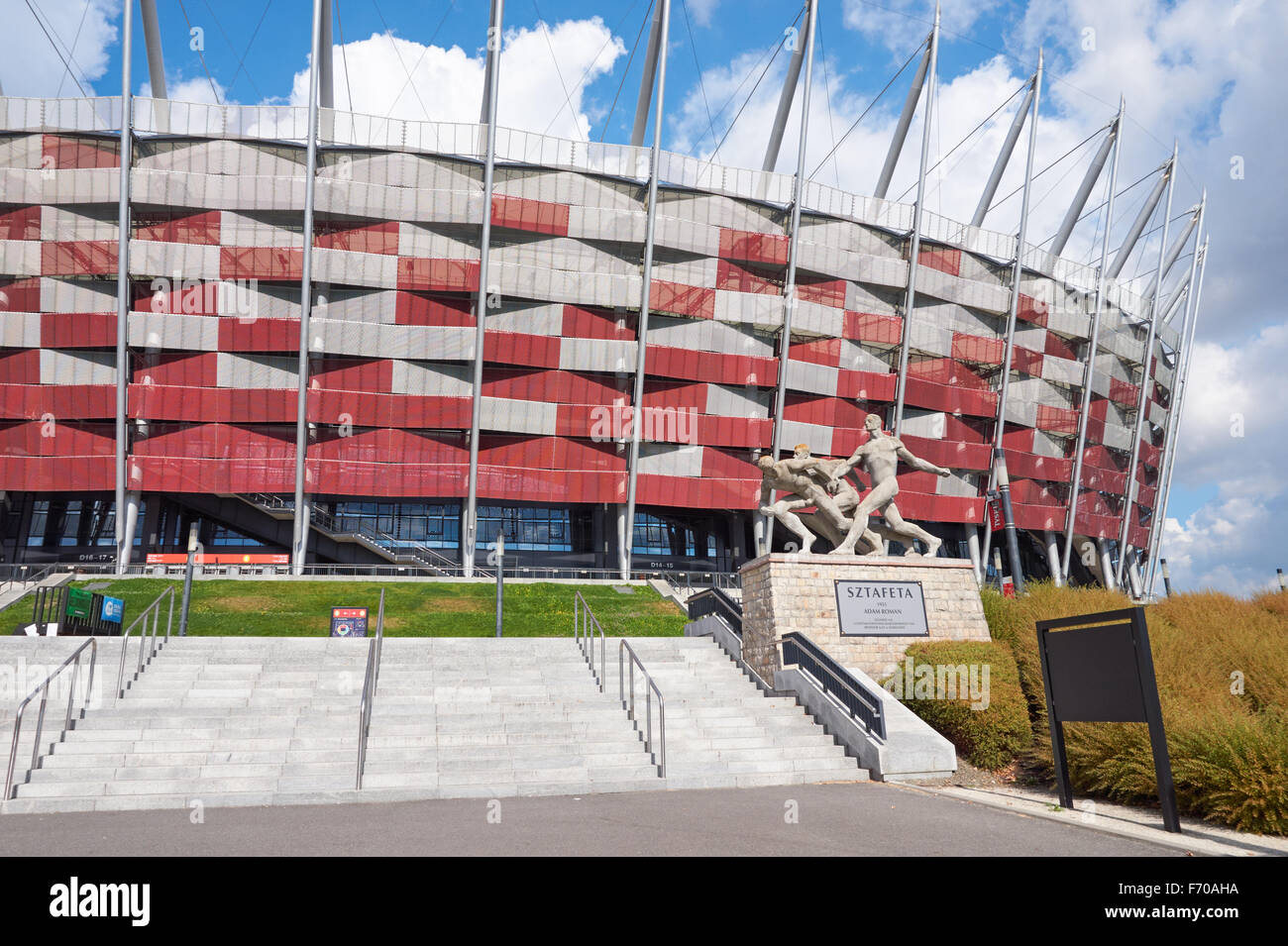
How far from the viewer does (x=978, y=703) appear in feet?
44.6

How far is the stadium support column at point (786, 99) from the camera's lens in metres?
45.2

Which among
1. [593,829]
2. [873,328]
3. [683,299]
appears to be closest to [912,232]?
[873,328]

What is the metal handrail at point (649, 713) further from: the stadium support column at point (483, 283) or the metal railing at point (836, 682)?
the stadium support column at point (483, 283)

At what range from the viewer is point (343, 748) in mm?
12711

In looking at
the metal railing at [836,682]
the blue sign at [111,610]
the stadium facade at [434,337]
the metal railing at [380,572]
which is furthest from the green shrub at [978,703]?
the stadium facade at [434,337]

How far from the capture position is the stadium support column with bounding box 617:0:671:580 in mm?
42812

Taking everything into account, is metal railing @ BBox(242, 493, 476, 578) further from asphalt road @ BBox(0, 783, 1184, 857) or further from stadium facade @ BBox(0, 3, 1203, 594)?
asphalt road @ BBox(0, 783, 1184, 857)

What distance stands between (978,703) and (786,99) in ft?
131

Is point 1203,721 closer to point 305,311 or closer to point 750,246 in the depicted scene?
point 305,311

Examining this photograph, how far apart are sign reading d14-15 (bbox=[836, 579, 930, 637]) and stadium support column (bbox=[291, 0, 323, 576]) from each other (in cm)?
2975

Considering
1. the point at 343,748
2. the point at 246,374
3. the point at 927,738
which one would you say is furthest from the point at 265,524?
the point at 927,738
